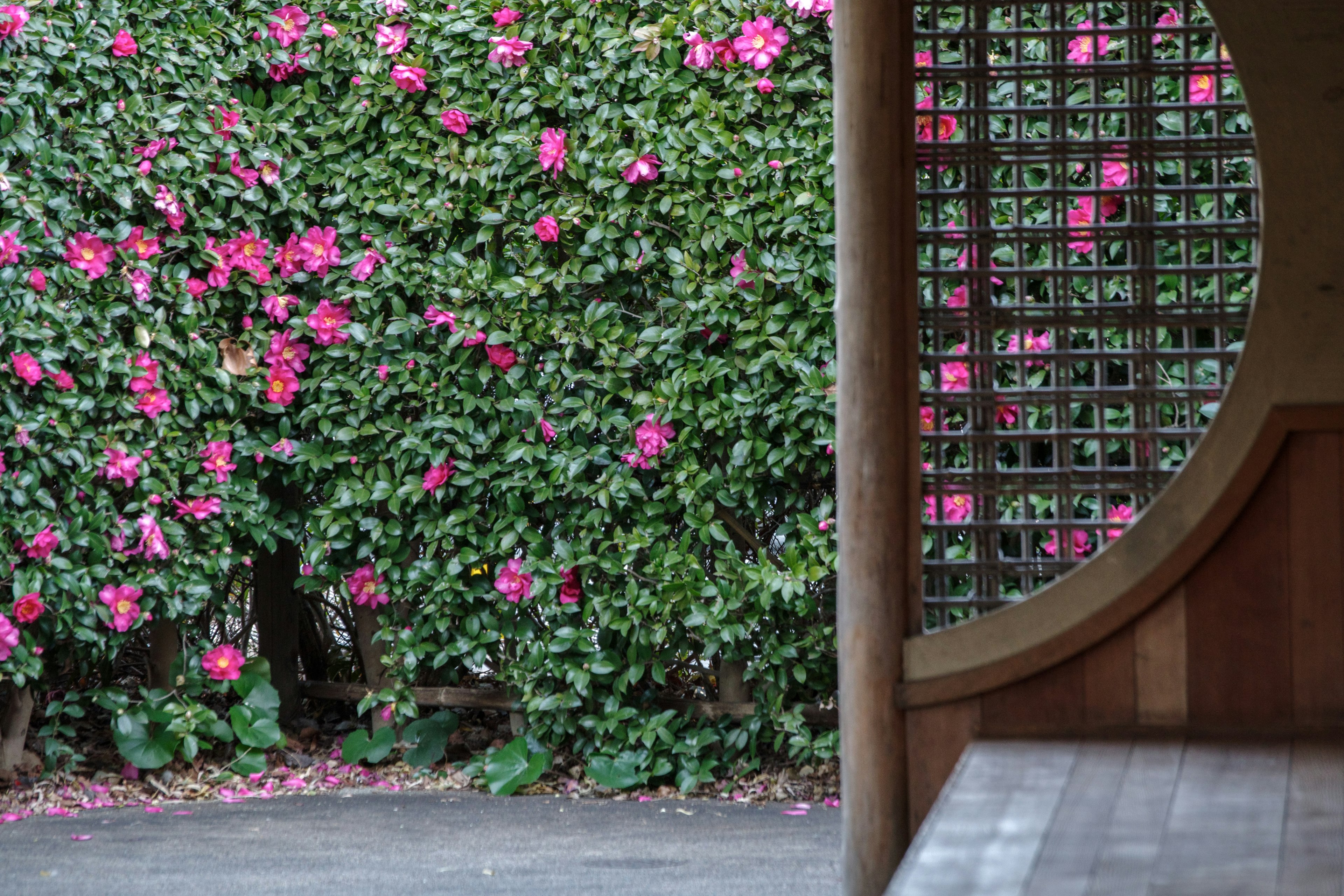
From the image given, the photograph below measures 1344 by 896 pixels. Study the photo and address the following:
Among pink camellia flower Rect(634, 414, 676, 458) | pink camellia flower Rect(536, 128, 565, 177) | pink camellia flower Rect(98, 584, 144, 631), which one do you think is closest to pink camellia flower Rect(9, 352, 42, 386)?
pink camellia flower Rect(98, 584, 144, 631)

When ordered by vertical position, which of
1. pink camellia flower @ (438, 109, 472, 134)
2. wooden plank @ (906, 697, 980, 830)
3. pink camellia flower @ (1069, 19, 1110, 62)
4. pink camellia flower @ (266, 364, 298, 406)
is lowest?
wooden plank @ (906, 697, 980, 830)

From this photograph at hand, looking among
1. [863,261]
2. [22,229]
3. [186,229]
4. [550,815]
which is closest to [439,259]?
[186,229]

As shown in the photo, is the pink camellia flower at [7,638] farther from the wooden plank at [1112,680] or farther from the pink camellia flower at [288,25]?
the wooden plank at [1112,680]

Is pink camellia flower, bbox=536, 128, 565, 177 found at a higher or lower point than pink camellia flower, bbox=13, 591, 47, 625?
higher

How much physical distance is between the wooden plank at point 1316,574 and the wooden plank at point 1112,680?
0.78 feet

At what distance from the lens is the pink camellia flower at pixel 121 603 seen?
3619mm

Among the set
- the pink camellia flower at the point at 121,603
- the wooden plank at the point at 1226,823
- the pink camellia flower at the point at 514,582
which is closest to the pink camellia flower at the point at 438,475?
the pink camellia flower at the point at 514,582

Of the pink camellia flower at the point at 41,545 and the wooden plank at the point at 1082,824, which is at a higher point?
the pink camellia flower at the point at 41,545

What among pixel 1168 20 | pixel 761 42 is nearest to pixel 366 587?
pixel 761 42

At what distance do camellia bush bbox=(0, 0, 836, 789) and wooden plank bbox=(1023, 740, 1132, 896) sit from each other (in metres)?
1.68

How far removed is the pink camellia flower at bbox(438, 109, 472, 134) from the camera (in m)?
3.82

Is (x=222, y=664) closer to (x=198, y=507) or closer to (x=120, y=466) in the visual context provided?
(x=198, y=507)

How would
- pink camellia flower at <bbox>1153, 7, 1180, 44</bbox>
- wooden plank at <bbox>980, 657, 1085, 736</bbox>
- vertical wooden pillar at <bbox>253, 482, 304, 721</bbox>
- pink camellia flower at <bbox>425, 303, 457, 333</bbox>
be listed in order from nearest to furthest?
wooden plank at <bbox>980, 657, 1085, 736</bbox>, pink camellia flower at <bbox>1153, 7, 1180, 44</bbox>, pink camellia flower at <bbox>425, 303, 457, 333</bbox>, vertical wooden pillar at <bbox>253, 482, 304, 721</bbox>

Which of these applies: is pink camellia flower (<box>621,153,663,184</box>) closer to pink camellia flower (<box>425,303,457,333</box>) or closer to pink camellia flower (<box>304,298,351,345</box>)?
pink camellia flower (<box>425,303,457,333</box>)
